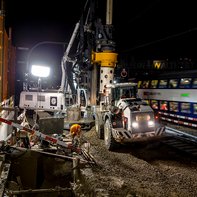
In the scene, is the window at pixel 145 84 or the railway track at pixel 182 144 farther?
the window at pixel 145 84

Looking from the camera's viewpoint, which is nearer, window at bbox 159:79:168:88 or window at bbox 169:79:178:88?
window at bbox 169:79:178:88

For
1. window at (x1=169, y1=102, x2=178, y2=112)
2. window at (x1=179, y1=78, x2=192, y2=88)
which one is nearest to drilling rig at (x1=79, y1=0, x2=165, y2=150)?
window at (x1=179, y1=78, x2=192, y2=88)

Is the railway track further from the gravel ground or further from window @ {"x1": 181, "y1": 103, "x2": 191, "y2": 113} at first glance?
window @ {"x1": 181, "y1": 103, "x2": 191, "y2": 113}

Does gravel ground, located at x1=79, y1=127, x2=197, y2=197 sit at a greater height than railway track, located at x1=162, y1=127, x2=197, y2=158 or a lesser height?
lesser

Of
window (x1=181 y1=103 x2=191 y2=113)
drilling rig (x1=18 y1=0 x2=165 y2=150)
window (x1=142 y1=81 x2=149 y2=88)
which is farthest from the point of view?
window (x1=142 y1=81 x2=149 y2=88)

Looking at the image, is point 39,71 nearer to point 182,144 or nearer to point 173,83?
point 173,83

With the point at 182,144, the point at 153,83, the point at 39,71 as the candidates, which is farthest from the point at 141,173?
the point at 39,71

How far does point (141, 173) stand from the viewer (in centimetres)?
693

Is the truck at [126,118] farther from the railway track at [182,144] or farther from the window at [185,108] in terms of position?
the window at [185,108]

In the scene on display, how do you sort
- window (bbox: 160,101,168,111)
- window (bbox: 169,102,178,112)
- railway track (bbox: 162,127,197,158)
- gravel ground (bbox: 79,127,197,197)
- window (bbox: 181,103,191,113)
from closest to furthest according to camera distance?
gravel ground (bbox: 79,127,197,197)
railway track (bbox: 162,127,197,158)
window (bbox: 181,103,191,113)
window (bbox: 169,102,178,112)
window (bbox: 160,101,168,111)

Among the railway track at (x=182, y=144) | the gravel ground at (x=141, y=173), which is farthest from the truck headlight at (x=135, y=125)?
the railway track at (x=182, y=144)

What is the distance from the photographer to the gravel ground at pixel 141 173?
224 inches

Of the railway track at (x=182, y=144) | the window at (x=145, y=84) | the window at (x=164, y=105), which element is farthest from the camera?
the window at (x=145, y=84)

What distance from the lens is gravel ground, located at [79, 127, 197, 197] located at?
5.68 m
